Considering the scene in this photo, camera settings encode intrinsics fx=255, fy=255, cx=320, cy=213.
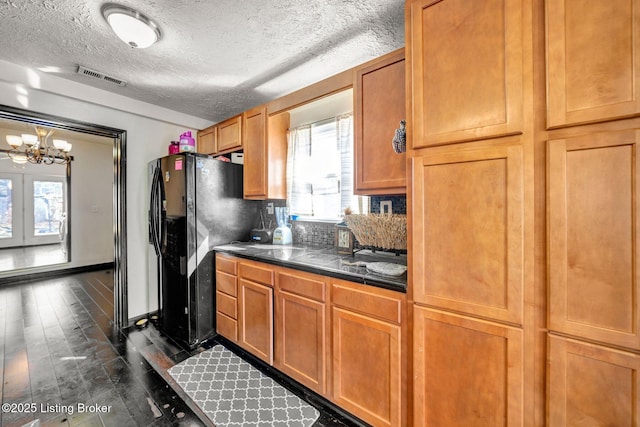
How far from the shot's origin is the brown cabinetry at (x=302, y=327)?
164 cm

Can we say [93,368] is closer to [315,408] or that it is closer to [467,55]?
[315,408]

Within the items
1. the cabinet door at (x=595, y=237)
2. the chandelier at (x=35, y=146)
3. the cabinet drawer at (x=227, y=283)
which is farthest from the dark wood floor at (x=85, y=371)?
the chandelier at (x=35, y=146)

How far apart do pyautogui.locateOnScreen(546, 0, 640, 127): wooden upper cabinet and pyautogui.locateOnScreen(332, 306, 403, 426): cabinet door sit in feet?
3.85

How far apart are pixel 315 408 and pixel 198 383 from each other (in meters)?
0.90

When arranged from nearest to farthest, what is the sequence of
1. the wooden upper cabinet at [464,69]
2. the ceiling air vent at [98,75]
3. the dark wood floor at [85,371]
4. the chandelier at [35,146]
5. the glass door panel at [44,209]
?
the wooden upper cabinet at [464,69]
the dark wood floor at [85,371]
the ceiling air vent at [98,75]
the chandelier at [35,146]
the glass door panel at [44,209]

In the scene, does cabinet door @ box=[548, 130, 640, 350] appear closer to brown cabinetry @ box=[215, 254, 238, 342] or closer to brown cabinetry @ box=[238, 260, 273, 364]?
brown cabinetry @ box=[238, 260, 273, 364]

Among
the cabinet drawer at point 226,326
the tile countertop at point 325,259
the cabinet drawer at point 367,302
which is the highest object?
the tile countertop at point 325,259

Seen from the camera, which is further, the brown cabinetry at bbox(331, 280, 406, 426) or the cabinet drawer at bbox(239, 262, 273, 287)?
the cabinet drawer at bbox(239, 262, 273, 287)

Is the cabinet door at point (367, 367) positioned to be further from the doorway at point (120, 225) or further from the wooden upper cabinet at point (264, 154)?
the doorway at point (120, 225)

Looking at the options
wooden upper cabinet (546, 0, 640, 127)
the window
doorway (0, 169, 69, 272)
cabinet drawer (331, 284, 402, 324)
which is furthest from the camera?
doorway (0, 169, 69, 272)

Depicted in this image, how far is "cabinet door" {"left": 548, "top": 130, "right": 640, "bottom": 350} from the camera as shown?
84 cm

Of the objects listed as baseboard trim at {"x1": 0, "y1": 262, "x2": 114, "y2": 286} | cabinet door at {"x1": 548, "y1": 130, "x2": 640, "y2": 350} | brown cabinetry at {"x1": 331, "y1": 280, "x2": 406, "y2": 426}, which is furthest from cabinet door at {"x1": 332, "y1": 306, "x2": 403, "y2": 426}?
baseboard trim at {"x1": 0, "y1": 262, "x2": 114, "y2": 286}

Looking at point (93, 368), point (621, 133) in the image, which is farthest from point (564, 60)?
point (93, 368)

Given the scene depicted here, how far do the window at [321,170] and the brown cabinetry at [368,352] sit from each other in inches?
39.9
